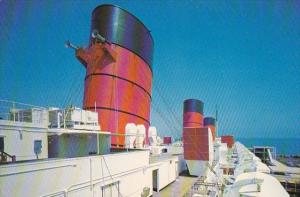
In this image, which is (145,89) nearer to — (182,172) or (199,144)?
(199,144)

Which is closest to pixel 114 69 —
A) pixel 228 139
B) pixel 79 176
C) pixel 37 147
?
pixel 37 147

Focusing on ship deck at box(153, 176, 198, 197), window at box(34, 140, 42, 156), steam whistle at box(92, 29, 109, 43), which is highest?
steam whistle at box(92, 29, 109, 43)

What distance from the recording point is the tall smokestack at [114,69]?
13852 mm

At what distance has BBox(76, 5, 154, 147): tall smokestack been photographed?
13.9 metres

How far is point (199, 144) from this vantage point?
18953 mm

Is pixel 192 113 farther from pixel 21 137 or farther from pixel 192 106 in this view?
pixel 21 137

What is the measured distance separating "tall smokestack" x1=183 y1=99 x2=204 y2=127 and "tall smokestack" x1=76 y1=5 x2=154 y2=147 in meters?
22.2

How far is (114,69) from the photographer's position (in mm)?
14383

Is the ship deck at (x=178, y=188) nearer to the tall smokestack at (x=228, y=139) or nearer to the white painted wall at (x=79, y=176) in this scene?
the white painted wall at (x=79, y=176)

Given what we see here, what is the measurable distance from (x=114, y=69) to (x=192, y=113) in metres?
25.0

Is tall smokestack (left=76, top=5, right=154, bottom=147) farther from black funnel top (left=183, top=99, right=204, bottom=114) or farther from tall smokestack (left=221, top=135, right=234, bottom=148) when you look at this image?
tall smokestack (left=221, top=135, right=234, bottom=148)

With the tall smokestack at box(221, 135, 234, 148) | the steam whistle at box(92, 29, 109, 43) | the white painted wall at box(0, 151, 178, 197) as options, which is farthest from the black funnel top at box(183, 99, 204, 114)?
the white painted wall at box(0, 151, 178, 197)

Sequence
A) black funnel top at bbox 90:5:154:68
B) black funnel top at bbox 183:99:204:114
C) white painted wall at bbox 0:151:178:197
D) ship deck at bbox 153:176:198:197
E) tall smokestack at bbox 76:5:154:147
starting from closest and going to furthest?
white painted wall at bbox 0:151:178:197, ship deck at bbox 153:176:198:197, tall smokestack at bbox 76:5:154:147, black funnel top at bbox 90:5:154:68, black funnel top at bbox 183:99:204:114

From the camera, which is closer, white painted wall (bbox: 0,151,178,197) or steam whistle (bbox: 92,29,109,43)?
white painted wall (bbox: 0,151,178,197)
